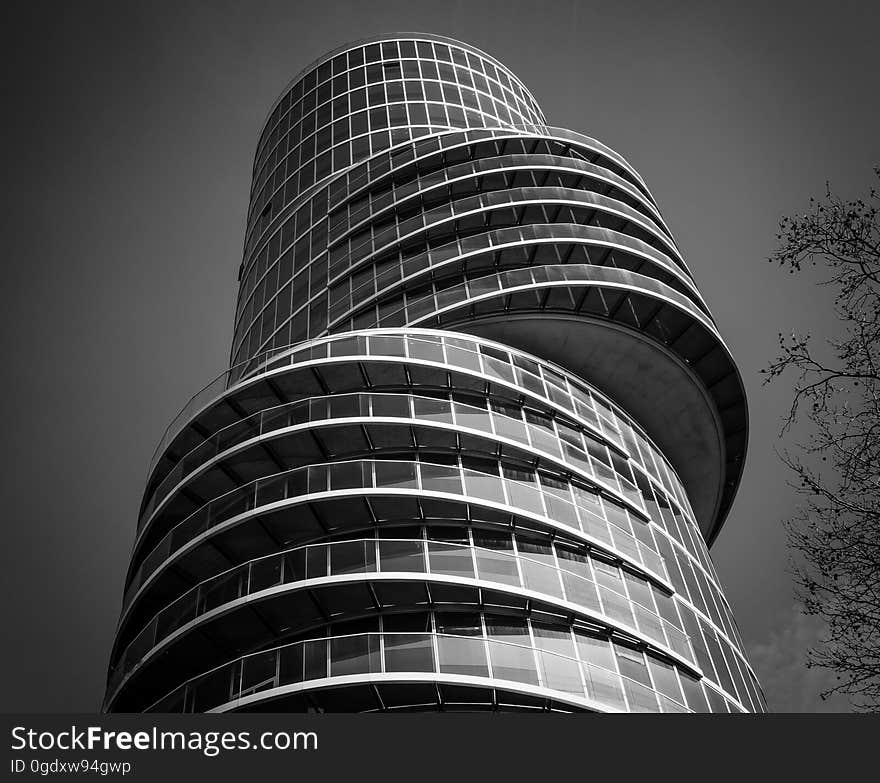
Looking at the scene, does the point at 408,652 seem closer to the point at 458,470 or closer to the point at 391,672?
the point at 391,672

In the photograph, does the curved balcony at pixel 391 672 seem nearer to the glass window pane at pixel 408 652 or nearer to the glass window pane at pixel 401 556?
the glass window pane at pixel 408 652

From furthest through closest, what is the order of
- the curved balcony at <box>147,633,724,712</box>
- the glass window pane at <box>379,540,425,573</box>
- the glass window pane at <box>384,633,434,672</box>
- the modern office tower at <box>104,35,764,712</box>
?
the glass window pane at <box>379,540,425,573</box>
the modern office tower at <box>104,35,764,712</box>
the glass window pane at <box>384,633,434,672</box>
the curved balcony at <box>147,633,724,712</box>

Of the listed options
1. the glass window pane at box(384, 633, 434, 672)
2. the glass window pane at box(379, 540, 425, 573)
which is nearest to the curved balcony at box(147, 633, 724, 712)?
the glass window pane at box(384, 633, 434, 672)

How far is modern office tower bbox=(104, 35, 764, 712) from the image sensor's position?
25.6 metres

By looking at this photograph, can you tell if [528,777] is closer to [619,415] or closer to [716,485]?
[619,415]

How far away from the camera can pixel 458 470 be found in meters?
29.3

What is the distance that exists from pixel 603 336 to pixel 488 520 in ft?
49.4

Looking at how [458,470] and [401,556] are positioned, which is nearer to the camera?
[401,556]

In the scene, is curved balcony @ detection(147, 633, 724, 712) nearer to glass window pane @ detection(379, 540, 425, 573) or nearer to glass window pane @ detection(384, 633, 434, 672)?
glass window pane @ detection(384, 633, 434, 672)

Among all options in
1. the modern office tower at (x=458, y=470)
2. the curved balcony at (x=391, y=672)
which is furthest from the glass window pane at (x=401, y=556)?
the curved balcony at (x=391, y=672)

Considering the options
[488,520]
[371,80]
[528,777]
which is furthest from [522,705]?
[371,80]

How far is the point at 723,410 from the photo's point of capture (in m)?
45.1

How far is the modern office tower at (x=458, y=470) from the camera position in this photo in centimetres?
2561

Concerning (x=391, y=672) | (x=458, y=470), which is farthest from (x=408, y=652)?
(x=458, y=470)
